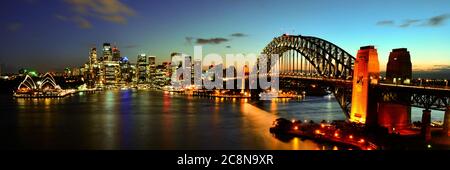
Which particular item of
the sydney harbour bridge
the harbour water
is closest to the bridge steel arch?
the sydney harbour bridge

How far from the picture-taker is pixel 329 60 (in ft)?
128

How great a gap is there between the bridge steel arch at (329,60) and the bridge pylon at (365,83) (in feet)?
10.3

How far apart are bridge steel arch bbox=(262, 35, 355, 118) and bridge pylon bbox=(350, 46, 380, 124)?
313 centimetres

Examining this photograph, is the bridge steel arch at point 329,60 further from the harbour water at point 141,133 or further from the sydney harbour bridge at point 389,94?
the harbour water at point 141,133

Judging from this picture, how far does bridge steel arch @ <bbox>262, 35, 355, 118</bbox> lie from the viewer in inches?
1211

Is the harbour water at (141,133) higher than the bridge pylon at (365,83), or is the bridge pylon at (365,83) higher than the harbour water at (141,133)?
the bridge pylon at (365,83)

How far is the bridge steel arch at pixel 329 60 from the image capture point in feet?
101

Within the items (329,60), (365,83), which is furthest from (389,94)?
(329,60)

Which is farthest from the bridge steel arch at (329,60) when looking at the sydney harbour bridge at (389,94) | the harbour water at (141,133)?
the harbour water at (141,133)

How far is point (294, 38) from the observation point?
4938 cm

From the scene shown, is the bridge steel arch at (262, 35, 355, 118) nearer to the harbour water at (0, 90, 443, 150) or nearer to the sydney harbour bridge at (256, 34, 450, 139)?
the sydney harbour bridge at (256, 34, 450, 139)

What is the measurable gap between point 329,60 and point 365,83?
555 inches

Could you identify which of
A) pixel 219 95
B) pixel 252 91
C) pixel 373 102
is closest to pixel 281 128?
pixel 373 102
